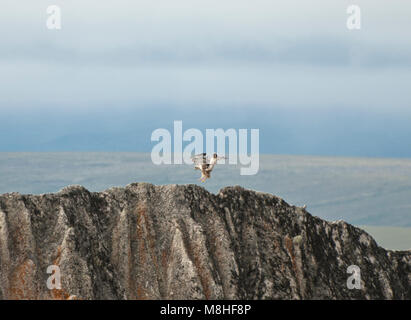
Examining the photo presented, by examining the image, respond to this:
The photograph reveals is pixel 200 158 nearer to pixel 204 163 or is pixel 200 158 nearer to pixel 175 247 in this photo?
pixel 204 163

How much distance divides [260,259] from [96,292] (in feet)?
52.4

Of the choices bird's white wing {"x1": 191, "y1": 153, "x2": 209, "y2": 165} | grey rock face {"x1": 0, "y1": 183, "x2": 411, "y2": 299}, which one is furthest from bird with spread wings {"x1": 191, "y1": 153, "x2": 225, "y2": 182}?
grey rock face {"x1": 0, "y1": 183, "x2": 411, "y2": 299}

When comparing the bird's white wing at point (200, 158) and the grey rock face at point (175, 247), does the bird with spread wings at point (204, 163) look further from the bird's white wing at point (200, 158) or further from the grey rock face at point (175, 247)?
the grey rock face at point (175, 247)

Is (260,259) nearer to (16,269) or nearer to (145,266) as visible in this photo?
(145,266)

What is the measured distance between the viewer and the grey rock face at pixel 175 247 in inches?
3233

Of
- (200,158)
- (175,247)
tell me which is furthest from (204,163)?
(175,247)

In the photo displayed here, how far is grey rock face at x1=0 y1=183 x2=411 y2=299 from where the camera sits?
82.1m

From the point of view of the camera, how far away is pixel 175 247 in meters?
87.4

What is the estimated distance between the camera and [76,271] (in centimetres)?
8156

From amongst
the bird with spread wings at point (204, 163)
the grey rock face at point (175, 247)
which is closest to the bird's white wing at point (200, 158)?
the bird with spread wings at point (204, 163)

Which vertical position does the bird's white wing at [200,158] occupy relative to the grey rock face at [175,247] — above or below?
above

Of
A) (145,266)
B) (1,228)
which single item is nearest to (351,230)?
(145,266)
